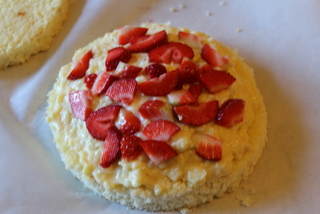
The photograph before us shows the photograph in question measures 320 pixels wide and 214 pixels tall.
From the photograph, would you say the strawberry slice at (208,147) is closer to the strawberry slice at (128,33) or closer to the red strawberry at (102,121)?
the red strawberry at (102,121)

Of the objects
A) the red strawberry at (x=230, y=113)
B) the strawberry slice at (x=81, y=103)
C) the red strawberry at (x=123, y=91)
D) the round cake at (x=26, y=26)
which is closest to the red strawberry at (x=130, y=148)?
the red strawberry at (x=123, y=91)

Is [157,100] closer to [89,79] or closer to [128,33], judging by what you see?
[89,79]

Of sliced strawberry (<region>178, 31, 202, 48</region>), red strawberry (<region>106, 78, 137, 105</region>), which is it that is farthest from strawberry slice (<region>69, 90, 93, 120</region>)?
sliced strawberry (<region>178, 31, 202, 48</region>)

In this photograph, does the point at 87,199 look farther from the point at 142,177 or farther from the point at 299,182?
the point at 299,182

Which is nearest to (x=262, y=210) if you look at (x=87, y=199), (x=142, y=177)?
(x=142, y=177)

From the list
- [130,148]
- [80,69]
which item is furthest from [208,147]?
[80,69]
